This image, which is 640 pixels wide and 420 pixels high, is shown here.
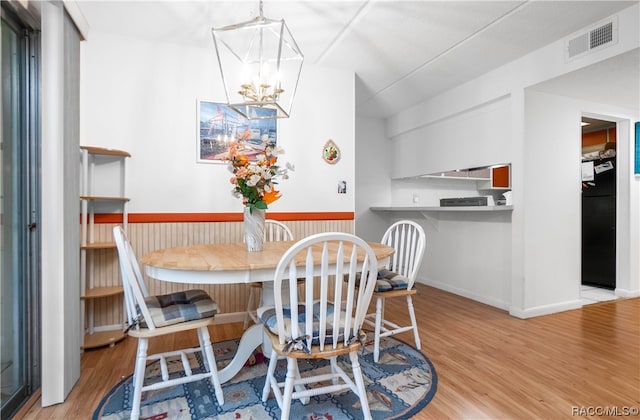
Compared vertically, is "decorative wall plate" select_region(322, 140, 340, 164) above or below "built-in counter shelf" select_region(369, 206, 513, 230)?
above

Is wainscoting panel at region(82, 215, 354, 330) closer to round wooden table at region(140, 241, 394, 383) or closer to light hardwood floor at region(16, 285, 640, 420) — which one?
light hardwood floor at region(16, 285, 640, 420)

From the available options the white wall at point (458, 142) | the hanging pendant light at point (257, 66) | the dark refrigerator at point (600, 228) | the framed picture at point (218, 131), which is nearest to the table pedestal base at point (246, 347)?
the hanging pendant light at point (257, 66)

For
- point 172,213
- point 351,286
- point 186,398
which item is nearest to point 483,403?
point 351,286

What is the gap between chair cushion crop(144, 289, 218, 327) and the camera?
159 cm

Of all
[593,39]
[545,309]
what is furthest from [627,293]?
[593,39]

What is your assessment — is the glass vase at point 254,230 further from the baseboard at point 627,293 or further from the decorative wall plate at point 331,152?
the baseboard at point 627,293

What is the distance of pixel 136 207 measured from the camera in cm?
274

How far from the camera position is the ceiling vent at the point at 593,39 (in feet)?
7.89

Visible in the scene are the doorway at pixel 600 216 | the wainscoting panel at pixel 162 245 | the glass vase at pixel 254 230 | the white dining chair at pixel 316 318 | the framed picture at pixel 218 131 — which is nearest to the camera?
the white dining chair at pixel 316 318

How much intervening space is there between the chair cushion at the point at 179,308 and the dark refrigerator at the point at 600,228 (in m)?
4.54

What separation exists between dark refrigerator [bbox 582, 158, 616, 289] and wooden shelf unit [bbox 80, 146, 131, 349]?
5043 millimetres

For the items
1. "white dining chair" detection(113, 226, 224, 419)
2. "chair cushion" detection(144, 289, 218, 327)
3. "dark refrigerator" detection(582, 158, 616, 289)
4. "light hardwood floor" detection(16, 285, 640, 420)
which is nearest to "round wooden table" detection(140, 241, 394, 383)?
"white dining chair" detection(113, 226, 224, 419)

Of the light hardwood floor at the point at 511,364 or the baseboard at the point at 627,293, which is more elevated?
the baseboard at the point at 627,293

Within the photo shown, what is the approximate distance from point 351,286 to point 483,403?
3.31 ft
